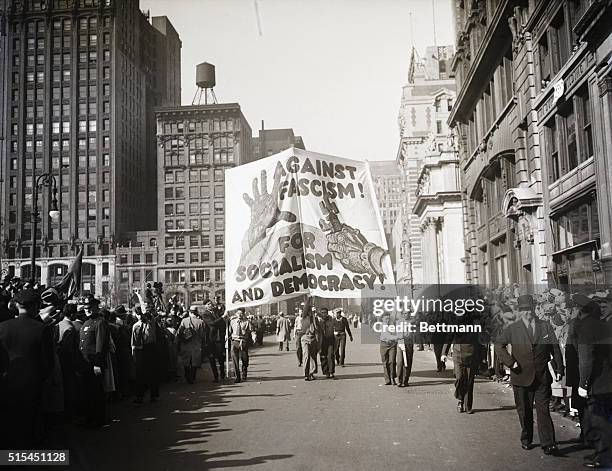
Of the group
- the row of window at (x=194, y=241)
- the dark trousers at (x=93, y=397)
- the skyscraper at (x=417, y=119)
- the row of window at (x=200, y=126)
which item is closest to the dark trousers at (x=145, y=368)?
the dark trousers at (x=93, y=397)

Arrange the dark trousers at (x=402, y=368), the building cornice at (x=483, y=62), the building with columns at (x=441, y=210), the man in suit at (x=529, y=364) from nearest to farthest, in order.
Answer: the man in suit at (x=529, y=364)
the dark trousers at (x=402, y=368)
the building cornice at (x=483, y=62)
the building with columns at (x=441, y=210)

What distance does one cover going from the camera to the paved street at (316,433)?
7.64 metres

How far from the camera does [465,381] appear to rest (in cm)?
1162

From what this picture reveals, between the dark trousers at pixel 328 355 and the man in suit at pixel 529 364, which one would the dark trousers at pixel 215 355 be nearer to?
the dark trousers at pixel 328 355

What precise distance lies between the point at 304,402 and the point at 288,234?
13.1 feet

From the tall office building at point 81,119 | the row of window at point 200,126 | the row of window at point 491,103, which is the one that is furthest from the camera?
the row of window at point 200,126

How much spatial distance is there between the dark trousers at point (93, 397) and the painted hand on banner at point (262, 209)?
334 centimetres

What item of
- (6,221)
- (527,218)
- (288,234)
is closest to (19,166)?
(6,221)

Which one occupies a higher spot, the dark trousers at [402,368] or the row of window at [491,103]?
the row of window at [491,103]

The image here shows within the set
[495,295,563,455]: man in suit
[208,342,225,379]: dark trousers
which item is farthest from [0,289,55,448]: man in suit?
[208,342,225,379]: dark trousers

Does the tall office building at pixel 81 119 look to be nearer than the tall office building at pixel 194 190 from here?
Yes

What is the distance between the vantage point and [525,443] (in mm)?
8375

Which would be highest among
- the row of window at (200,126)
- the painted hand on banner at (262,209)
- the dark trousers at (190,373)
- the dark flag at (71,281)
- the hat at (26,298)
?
the row of window at (200,126)

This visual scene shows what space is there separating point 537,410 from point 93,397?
22.5 feet
